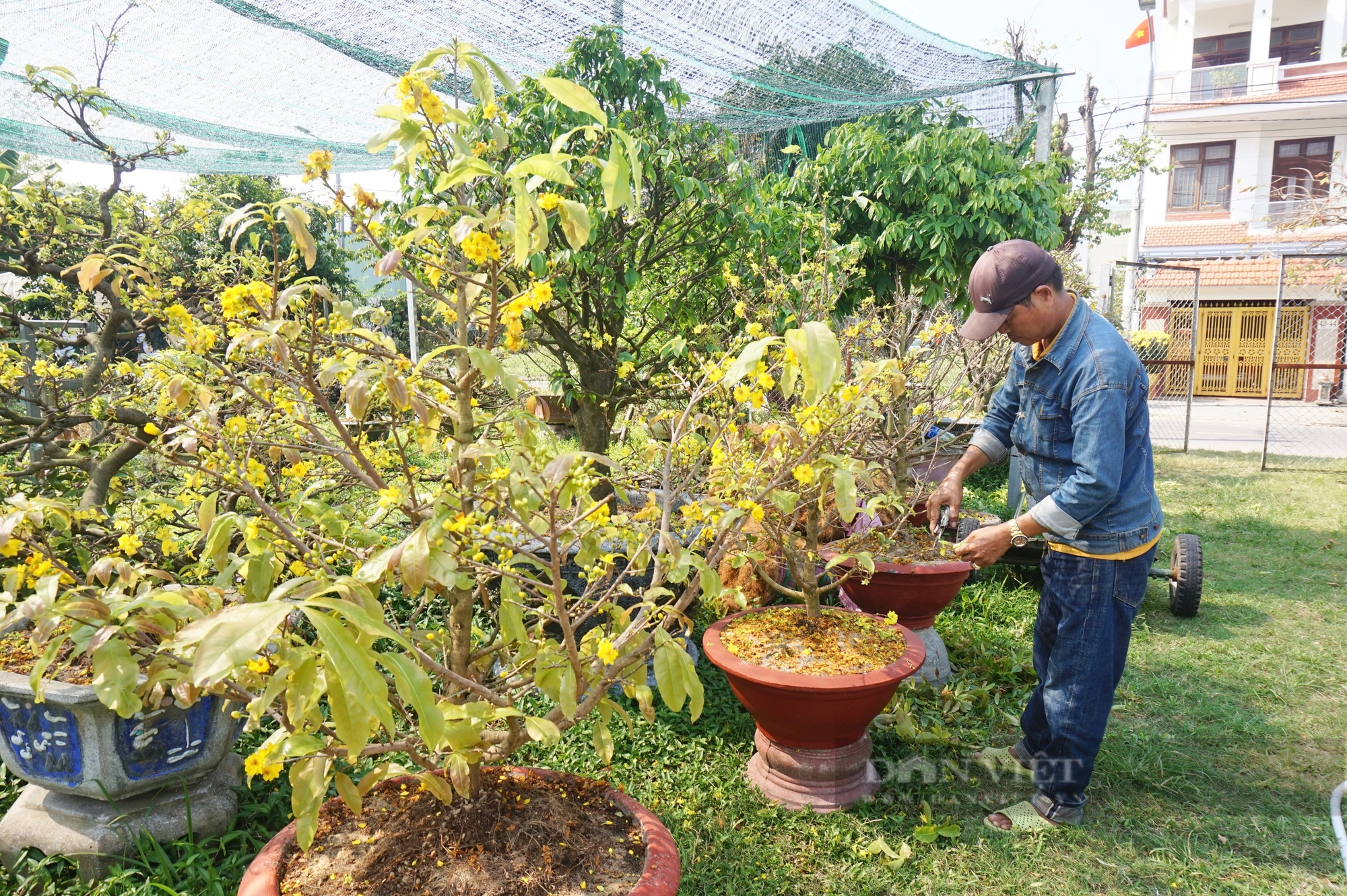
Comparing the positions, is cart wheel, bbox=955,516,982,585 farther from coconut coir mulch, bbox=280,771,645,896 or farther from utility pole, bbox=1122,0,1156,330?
utility pole, bbox=1122,0,1156,330

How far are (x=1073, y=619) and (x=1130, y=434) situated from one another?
1.91 feet

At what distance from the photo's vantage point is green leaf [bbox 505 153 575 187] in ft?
3.80

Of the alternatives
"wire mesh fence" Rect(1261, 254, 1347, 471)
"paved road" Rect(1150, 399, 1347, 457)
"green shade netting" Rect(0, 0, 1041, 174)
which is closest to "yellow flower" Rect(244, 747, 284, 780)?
"green shade netting" Rect(0, 0, 1041, 174)

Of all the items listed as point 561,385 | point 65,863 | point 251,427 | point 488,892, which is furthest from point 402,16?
point 488,892

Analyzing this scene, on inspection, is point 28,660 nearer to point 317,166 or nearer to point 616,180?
point 317,166

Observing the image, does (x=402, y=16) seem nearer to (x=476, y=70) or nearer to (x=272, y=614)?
(x=476, y=70)

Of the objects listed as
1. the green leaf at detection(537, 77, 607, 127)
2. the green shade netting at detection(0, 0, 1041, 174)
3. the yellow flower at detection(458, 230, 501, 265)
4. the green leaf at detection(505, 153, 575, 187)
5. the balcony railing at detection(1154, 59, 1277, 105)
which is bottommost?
the yellow flower at detection(458, 230, 501, 265)

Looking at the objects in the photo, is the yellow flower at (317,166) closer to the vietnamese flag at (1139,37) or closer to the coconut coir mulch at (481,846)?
the coconut coir mulch at (481,846)

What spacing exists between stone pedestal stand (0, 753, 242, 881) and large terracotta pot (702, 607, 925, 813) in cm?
156

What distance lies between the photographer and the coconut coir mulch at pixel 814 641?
2.66 m

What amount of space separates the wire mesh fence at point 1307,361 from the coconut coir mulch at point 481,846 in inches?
400

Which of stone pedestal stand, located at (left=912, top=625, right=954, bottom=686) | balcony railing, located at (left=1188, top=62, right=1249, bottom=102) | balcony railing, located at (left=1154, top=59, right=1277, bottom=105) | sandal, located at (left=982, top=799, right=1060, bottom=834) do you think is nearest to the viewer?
sandal, located at (left=982, top=799, right=1060, bottom=834)

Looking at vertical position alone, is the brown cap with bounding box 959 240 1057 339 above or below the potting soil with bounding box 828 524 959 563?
above

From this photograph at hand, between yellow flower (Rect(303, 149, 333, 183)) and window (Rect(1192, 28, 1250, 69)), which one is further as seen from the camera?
window (Rect(1192, 28, 1250, 69))
